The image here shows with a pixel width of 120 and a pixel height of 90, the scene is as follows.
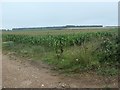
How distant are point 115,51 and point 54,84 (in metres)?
2.71

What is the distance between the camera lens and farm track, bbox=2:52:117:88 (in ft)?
26.3

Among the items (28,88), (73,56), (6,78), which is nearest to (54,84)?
(28,88)

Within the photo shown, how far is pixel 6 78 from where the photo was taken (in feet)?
28.7

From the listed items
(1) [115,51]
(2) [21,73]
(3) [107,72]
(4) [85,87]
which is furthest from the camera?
(1) [115,51]

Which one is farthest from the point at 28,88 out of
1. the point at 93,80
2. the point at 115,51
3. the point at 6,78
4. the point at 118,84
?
the point at 115,51

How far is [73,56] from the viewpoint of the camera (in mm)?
10078

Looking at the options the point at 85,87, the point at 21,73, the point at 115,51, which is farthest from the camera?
the point at 115,51

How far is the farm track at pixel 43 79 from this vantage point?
8.02m

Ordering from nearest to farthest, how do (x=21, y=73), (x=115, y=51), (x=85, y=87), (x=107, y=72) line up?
(x=85, y=87) → (x=107, y=72) → (x=21, y=73) → (x=115, y=51)

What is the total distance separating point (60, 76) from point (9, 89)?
1533mm

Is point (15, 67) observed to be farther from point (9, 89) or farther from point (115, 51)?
point (115, 51)

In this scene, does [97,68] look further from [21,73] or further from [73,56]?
[21,73]

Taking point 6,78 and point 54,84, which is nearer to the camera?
point 54,84

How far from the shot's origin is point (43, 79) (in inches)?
336
